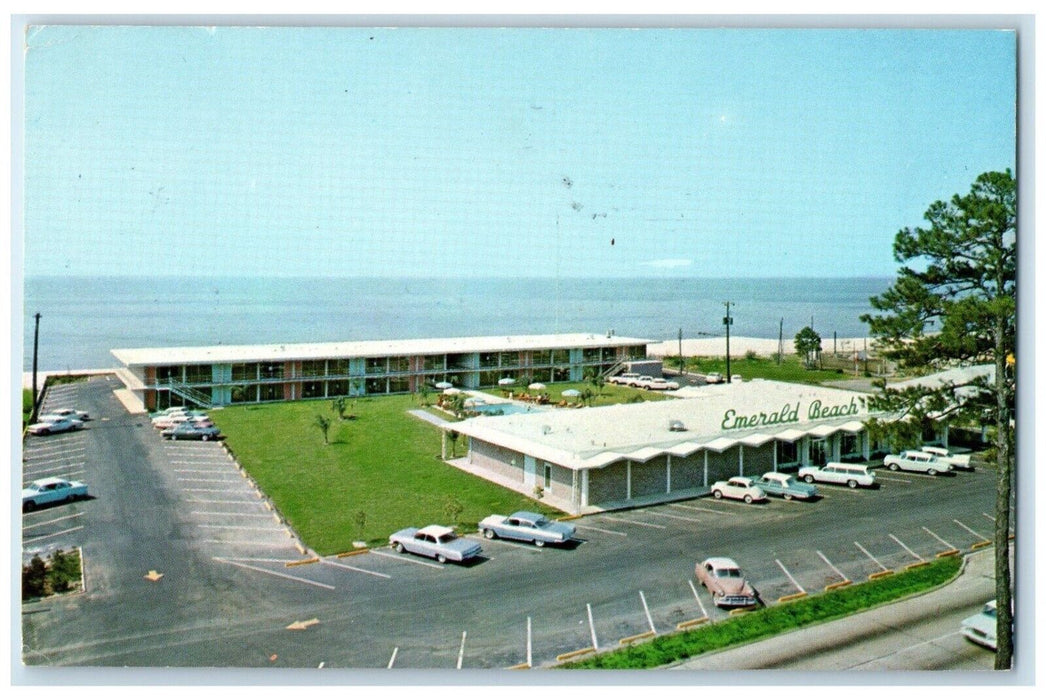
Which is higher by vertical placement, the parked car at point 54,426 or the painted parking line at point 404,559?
the parked car at point 54,426

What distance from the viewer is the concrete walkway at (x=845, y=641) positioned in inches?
296

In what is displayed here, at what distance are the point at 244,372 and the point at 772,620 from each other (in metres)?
Answer: 7.64

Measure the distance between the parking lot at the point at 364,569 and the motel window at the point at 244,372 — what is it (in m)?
1.13

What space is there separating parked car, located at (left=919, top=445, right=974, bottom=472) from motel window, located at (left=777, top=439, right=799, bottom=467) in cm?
180

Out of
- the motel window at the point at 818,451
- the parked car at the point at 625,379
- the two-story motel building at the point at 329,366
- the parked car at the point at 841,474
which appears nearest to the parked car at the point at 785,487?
the parked car at the point at 841,474

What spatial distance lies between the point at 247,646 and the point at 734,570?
5.24 metres

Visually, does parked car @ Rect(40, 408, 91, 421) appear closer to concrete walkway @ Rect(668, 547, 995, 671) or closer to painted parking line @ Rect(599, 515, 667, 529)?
painted parking line @ Rect(599, 515, 667, 529)

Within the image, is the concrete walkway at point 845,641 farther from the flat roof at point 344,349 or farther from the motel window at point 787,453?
the flat roof at point 344,349

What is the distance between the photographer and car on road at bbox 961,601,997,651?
7.79 metres

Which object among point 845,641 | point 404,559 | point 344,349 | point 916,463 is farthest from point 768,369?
point 344,349

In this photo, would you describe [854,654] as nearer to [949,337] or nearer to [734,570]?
[734,570]

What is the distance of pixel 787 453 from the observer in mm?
11328

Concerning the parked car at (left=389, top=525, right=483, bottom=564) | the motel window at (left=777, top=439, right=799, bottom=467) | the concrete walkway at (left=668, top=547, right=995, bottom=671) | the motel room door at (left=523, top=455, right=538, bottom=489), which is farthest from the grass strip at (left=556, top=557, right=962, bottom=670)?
the motel room door at (left=523, top=455, right=538, bottom=489)

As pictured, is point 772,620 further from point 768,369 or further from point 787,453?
point 768,369
